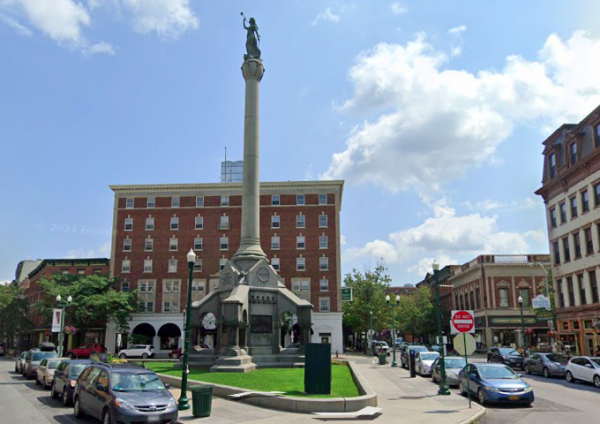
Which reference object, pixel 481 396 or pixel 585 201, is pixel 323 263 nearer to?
pixel 585 201

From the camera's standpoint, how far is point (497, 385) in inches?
746

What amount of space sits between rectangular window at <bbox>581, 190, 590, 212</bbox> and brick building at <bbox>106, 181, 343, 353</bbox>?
2909cm

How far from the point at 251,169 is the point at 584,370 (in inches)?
858

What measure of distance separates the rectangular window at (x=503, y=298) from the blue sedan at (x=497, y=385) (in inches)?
1895

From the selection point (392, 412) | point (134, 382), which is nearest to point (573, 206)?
point (392, 412)

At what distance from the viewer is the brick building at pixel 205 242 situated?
63.2 m

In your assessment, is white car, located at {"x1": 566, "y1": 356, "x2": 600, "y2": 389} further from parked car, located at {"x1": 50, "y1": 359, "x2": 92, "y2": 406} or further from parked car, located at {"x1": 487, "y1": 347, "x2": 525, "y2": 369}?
parked car, located at {"x1": 50, "y1": 359, "x2": 92, "y2": 406}

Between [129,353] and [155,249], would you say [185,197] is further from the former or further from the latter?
[129,353]

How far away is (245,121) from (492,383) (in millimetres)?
22459

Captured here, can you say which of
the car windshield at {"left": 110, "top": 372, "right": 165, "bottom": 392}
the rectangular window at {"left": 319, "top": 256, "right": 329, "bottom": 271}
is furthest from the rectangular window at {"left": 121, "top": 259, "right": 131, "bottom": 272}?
the car windshield at {"left": 110, "top": 372, "right": 165, "bottom": 392}

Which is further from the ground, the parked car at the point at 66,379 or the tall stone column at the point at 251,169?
the tall stone column at the point at 251,169

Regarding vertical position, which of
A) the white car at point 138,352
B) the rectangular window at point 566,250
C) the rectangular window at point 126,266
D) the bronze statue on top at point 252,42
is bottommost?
the white car at point 138,352

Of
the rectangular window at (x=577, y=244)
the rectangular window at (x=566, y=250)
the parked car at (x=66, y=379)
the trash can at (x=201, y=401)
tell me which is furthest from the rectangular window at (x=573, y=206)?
the parked car at (x=66, y=379)

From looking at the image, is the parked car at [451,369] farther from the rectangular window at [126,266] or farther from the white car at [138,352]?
the rectangular window at [126,266]
